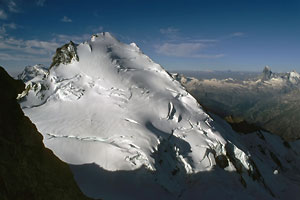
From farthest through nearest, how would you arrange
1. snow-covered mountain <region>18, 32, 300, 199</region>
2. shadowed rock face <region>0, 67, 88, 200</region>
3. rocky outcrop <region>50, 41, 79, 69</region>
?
rocky outcrop <region>50, 41, 79, 69</region> → snow-covered mountain <region>18, 32, 300, 199</region> → shadowed rock face <region>0, 67, 88, 200</region>

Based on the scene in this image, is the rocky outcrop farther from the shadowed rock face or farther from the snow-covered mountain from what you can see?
the shadowed rock face

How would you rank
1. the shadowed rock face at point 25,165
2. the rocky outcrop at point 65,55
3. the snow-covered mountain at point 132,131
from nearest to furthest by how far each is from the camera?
the shadowed rock face at point 25,165
the snow-covered mountain at point 132,131
the rocky outcrop at point 65,55

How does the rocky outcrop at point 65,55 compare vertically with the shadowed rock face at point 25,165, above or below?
above

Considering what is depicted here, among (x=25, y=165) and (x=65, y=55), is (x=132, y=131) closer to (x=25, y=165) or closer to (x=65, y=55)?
(x=25, y=165)

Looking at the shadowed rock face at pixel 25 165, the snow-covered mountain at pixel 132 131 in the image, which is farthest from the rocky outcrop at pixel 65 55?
the shadowed rock face at pixel 25 165

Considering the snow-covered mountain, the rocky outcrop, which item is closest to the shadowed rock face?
the snow-covered mountain

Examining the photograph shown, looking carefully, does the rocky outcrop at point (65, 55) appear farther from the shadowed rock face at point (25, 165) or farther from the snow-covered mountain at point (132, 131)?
the shadowed rock face at point (25, 165)

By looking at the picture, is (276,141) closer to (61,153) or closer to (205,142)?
(205,142)

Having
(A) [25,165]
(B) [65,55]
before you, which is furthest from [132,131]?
(B) [65,55]
